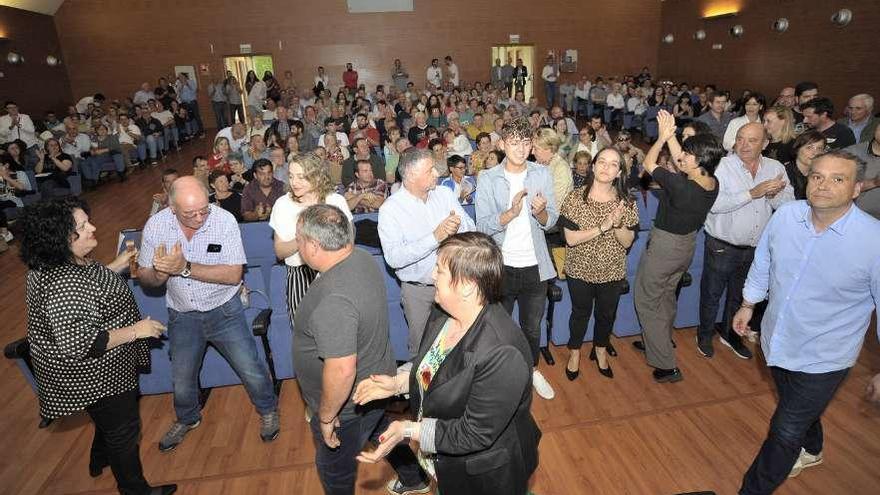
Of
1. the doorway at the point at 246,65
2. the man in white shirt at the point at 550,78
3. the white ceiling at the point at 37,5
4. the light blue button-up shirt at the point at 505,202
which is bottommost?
the light blue button-up shirt at the point at 505,202

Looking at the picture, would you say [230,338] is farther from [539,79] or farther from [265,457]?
[539,79]

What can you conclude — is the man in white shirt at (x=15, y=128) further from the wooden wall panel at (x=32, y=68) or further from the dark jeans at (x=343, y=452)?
the dark jeans at (x=343, y=452)

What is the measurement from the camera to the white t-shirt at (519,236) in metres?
2.87

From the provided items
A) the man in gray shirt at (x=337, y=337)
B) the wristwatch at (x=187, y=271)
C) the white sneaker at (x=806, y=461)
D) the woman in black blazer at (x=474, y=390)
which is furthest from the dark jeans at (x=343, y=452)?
the white sneaker at (x=806, y=461)

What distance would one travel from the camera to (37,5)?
1240cm

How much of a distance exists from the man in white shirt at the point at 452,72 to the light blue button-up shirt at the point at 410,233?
42.3 ft

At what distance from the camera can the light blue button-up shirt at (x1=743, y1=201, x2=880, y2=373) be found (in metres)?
1.85

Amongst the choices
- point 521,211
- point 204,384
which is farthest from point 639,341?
point 204,384

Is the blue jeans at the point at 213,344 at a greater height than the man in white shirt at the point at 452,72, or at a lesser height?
lesser

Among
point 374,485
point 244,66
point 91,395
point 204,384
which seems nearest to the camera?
point 91,395

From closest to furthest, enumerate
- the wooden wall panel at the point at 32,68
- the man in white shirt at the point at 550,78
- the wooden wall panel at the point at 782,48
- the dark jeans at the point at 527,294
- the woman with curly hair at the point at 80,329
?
the woman with curly hair at the point at 80,329, the dark jeans at the point at 527,294, the wooden wall panel at the point at 782,48, the wooden wall panel at the point at 32,68, the man in white shirt at the point at 550,78

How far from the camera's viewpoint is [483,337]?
4.76 feet

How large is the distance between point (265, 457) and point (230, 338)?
2.40ft

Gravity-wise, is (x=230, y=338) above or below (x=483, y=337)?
below
